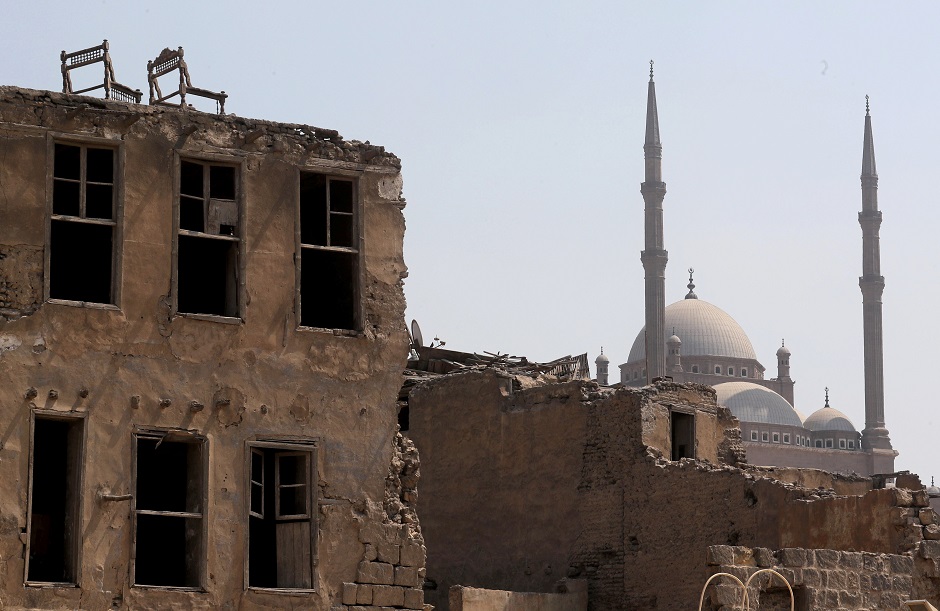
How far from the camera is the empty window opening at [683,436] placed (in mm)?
23984

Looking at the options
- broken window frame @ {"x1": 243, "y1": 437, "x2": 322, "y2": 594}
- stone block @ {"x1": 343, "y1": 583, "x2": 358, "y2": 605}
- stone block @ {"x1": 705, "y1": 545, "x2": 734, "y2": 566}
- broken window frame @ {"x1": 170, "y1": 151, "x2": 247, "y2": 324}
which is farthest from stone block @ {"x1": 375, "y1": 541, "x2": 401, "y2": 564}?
stone block @ {"x1": 705, "y1": 545, "x2": 734, "y2": 566}

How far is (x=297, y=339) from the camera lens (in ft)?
49.1

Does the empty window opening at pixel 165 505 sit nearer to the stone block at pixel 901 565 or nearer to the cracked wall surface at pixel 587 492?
the stone block at pixel 901 565

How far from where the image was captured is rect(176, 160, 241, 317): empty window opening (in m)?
14.9

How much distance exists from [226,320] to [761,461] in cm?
7631

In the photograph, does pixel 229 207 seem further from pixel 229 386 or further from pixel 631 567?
pixel 631 567

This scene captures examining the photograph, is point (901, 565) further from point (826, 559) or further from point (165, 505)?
point (165, 505)

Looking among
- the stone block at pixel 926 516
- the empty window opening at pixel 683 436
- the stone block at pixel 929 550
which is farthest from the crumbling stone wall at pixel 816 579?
the empty window opening at pixel 683 436

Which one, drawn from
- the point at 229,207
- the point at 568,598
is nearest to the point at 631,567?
the point at 568,598

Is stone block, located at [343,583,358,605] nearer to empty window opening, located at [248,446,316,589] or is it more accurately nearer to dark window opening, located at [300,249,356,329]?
empty window opening, located at [248,446,316,589]

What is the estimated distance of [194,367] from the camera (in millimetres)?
14469

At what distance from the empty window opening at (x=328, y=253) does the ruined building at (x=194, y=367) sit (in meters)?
0.03

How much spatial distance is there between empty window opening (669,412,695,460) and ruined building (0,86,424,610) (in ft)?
29.8

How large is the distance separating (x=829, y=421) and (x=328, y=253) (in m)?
87.8
